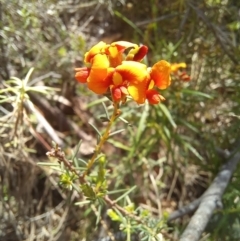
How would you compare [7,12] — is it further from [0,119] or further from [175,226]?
[175,226]

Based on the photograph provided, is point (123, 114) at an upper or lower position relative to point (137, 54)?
lower

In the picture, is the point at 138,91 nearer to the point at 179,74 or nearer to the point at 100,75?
the point at 100,75

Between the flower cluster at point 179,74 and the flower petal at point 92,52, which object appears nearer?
the flower petal at point 92,52

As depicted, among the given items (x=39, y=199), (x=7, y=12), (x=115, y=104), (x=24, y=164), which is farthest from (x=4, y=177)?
(x=115, y=104)

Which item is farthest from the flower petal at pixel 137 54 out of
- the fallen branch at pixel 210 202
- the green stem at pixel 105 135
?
the fallen branch at pixel 210 202

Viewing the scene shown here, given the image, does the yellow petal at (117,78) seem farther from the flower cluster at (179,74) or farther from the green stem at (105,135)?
the flower cluster at (179,74)

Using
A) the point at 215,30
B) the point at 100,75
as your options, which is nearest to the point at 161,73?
the point at 100,75

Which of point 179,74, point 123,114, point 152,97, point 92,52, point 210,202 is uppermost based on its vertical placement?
point 92,52

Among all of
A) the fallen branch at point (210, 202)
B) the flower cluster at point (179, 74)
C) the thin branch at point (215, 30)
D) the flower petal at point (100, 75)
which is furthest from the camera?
the thin branch at point (215, 30)
